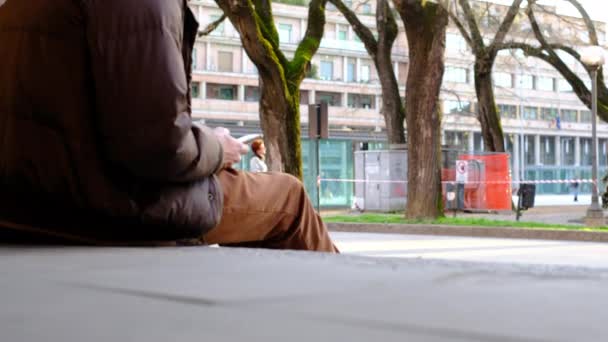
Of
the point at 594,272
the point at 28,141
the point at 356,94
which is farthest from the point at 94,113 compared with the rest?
the point at 356,94

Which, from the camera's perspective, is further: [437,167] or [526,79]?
[526,79]

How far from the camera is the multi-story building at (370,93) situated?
65.9 m

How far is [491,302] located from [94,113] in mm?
1714

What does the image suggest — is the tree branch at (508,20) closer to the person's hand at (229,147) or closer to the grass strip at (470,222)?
the grass strip at (470,222)

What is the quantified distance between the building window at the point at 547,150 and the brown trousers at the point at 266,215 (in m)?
79.5

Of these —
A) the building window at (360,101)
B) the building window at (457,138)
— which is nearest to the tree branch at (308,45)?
the building window at (360,101)

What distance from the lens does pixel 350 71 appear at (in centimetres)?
7200

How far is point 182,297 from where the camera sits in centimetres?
179

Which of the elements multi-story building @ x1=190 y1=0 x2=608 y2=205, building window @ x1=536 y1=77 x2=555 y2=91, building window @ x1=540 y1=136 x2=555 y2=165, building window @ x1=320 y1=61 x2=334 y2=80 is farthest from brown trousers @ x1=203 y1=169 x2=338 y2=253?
building window @ x1=540 y1=136 x2=555 y2=165

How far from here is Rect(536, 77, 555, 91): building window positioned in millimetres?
79306

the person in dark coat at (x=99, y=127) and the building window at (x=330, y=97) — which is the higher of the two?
the building window at (x=330, y=97)

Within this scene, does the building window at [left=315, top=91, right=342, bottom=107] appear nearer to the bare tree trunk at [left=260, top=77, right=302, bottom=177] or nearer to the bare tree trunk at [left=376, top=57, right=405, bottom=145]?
the bare tree trunk at [left=376, top=57, right=405, bottom=145]

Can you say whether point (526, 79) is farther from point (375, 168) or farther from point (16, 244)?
point (16, 244)

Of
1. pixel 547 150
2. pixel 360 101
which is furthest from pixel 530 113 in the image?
pixel 360 101
